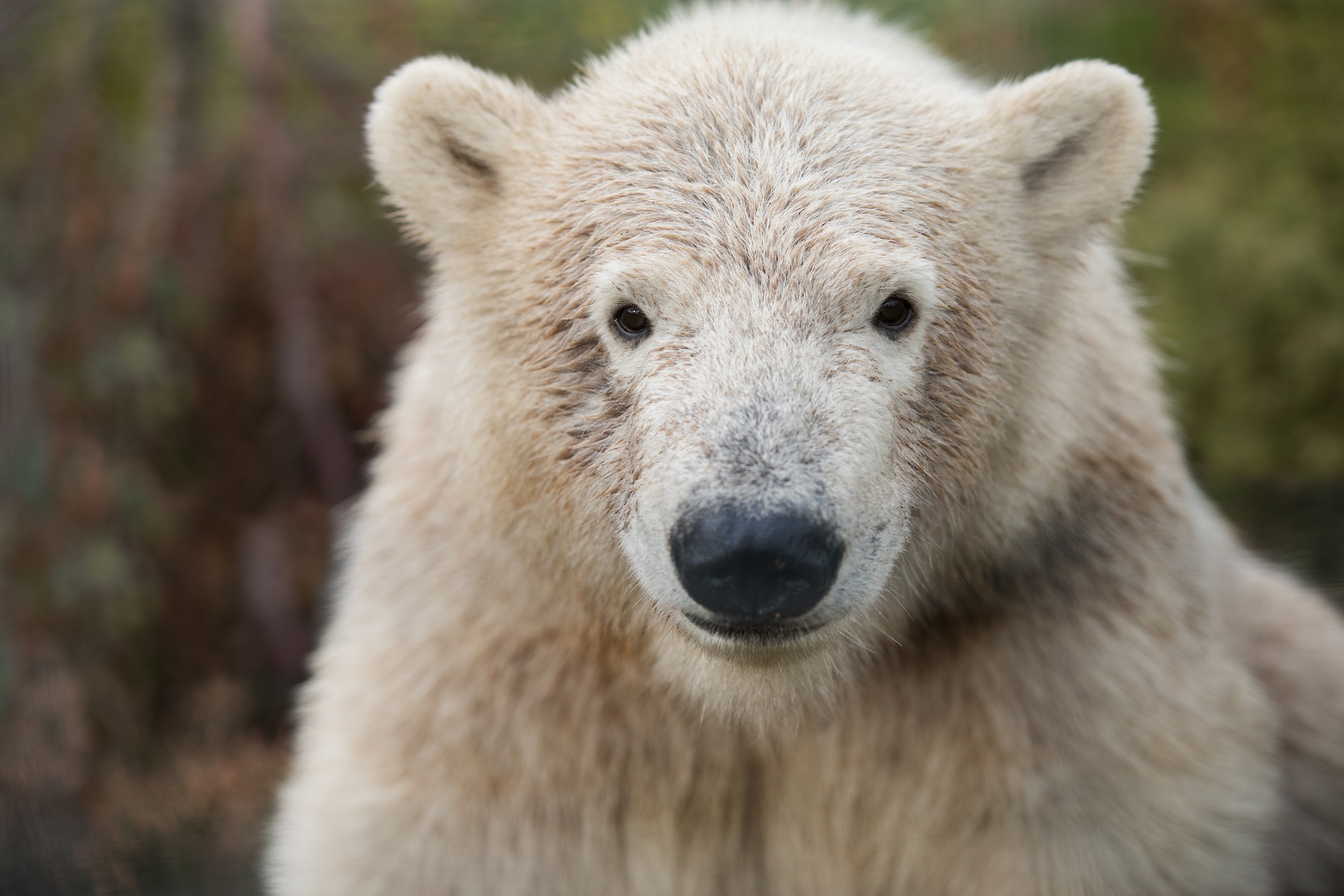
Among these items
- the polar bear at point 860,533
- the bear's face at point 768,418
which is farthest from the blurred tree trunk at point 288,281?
the bear's face at point 768,418

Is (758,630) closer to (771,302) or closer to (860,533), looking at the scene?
(860,533)

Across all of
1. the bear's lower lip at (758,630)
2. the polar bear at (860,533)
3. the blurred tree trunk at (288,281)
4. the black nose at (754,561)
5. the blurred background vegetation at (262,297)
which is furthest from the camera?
the blurred tree trunk at (288,281)

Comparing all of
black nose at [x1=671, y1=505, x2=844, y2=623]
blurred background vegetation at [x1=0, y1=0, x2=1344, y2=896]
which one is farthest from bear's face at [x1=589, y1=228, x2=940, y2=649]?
blurred background vegetation at [x1=0, y1=0, x2=1344, y2=896]

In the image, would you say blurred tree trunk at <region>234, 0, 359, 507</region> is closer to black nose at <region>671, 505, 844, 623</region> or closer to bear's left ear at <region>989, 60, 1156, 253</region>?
bear's left ear at <region>989, 60, 1156, 253</region>

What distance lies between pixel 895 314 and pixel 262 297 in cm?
310

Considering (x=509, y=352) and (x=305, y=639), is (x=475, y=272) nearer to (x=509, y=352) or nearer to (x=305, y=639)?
(x=509, y=352)

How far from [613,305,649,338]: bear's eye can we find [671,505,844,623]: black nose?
39 cm

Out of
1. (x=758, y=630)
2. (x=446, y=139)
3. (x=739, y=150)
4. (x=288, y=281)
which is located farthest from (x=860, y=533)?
(x=288, y=281)

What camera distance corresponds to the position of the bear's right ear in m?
2.06

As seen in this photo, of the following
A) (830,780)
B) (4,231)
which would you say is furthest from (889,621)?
(4,231)

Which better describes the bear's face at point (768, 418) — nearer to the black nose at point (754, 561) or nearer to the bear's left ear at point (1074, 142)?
the black nose at point (754, 561)

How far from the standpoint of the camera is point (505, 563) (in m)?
2.20

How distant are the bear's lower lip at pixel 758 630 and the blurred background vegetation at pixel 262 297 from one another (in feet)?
7.23

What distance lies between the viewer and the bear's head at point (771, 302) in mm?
1732
